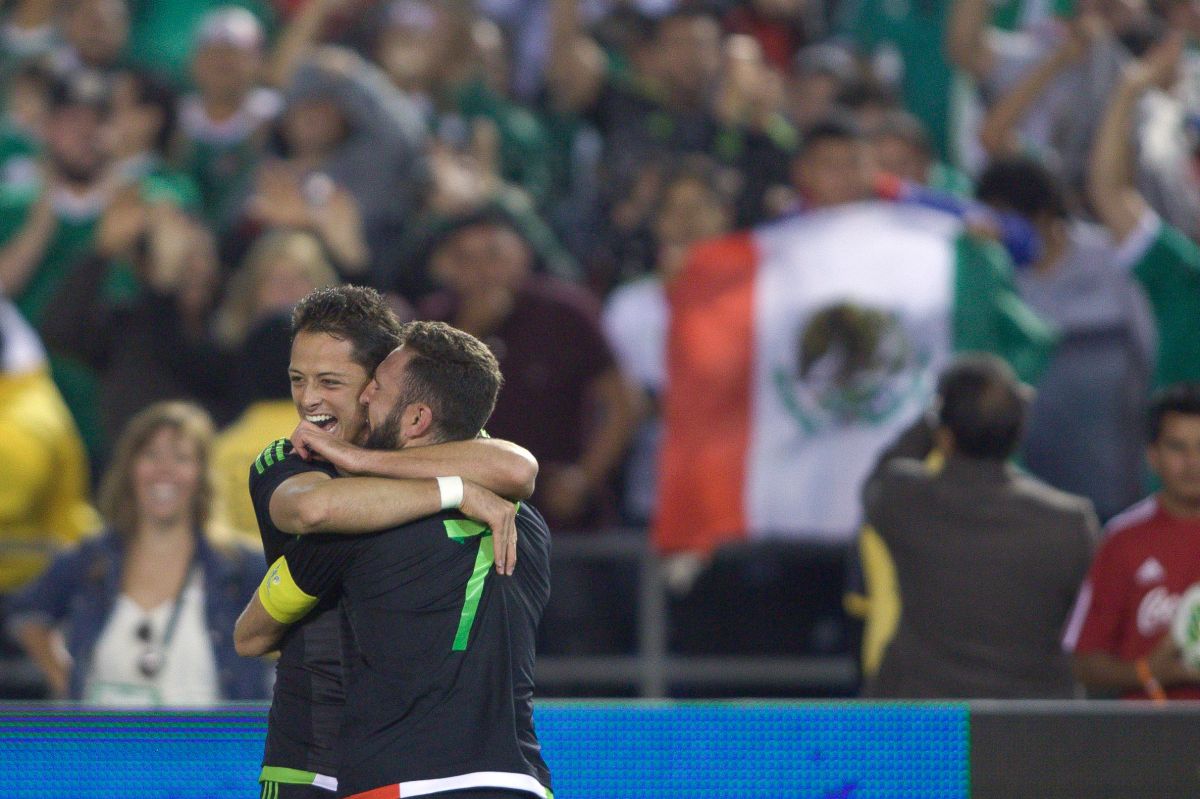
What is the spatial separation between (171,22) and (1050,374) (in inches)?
216

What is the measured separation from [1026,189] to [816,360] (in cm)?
129

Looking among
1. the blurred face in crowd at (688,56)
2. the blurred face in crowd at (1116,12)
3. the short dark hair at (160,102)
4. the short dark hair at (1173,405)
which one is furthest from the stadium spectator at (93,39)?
the short dark hair at (1173,405)

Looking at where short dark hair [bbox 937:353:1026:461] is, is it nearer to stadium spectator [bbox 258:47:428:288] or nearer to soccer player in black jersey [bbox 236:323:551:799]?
Result: soccer player in black jersey [bbox 236:323:551:799]

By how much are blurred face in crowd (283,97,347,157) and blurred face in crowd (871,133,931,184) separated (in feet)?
8.24

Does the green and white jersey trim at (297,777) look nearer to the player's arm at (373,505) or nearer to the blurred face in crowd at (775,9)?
the player's arm at (373,505)

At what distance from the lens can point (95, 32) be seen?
9.95 metres

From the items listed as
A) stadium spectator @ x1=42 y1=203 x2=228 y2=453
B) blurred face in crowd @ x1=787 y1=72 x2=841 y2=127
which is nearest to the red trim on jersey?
stadium spectator @ x1=42 y1=203 x2=228 y2=453

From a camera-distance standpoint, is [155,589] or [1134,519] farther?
[155,589]

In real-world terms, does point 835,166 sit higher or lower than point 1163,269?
A: higher

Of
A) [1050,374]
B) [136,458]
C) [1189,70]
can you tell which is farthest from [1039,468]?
[136,458]

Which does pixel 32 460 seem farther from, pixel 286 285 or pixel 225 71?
pixel 225 71

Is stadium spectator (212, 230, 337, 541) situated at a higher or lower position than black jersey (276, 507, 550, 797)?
higher

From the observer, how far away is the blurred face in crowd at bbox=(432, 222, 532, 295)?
7.70 m

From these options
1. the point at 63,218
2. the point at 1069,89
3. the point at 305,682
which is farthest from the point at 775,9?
the point at 305,682
